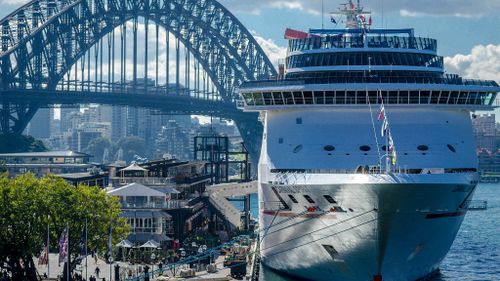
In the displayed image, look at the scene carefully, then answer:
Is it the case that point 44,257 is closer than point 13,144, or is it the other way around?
point 44,257

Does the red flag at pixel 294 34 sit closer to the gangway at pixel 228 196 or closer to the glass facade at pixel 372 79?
the glass facade at pixel 372 79

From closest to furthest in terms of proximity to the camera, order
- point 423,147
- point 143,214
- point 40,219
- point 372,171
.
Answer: point 372,171 < point 423,147 < point 40,219 < point 143,214

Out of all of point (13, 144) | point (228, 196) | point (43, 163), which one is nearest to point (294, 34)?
point (228, 196)

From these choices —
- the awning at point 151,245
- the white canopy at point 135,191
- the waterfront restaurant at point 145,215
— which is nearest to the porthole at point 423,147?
the awning at point 151,245

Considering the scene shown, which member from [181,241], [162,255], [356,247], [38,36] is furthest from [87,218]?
[38,36]

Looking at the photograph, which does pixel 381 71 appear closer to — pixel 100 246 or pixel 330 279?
pixel 330 279

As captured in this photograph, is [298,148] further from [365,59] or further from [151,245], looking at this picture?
[151,245]

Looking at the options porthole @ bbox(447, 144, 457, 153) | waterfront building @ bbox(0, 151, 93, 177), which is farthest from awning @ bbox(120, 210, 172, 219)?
waterfront building @ bbox(0, 151, 93, 177)

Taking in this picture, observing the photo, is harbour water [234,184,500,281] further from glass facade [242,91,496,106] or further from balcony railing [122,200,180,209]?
balcony railing [122,200,180,209]
